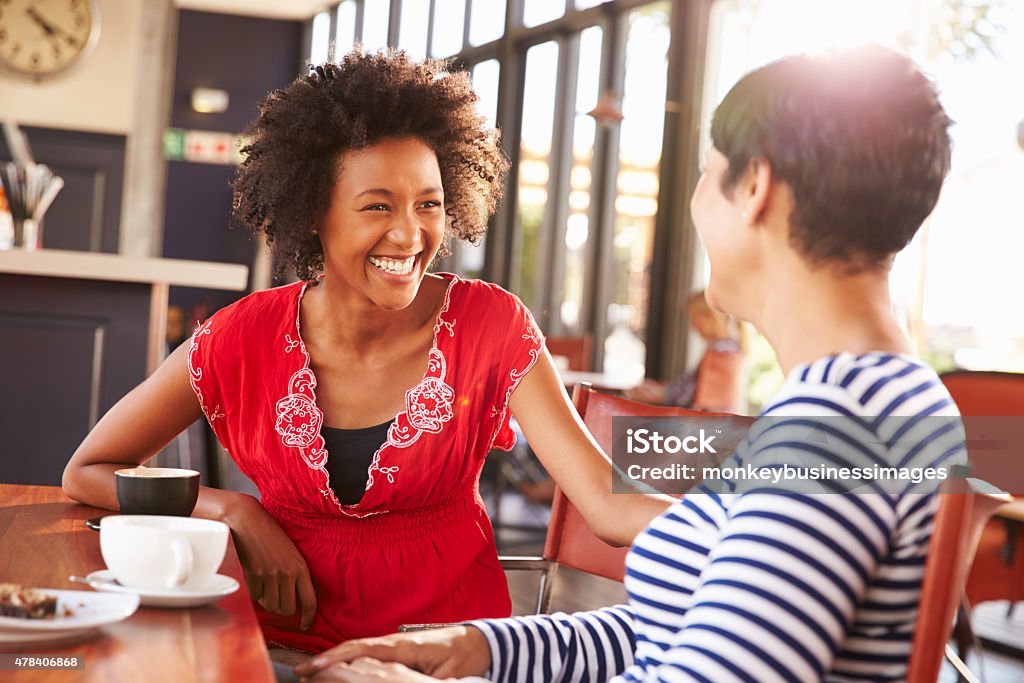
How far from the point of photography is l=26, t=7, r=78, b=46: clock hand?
6.12 metres

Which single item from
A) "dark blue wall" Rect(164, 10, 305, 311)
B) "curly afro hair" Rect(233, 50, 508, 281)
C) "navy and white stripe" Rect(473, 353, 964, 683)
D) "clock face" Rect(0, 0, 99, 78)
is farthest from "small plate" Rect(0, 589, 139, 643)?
"dark blue wall" Rect(164, 10, 305, 311)

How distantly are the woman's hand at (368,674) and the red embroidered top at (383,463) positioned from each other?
53cm

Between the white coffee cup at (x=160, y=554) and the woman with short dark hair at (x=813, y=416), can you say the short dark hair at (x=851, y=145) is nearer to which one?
the woman with short dark hair at (x=813, y=416)

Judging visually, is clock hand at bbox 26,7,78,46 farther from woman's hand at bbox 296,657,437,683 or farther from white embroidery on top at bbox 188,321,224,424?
woman's hand at bbox 296,657,437,683

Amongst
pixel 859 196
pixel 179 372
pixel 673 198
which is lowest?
pixel 179 372

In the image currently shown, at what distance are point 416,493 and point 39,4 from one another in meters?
5.65

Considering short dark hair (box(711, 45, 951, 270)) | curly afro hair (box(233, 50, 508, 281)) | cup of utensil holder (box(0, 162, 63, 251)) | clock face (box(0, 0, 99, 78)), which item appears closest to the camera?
short dark hair (box(711, 45, 951, 270))

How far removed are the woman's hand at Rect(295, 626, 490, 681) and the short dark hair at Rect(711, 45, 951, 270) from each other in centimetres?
52

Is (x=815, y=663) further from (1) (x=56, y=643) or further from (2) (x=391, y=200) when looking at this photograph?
(2) (x=391, y=200)

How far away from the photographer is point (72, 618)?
32.7 inches

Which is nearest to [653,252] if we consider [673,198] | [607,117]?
[673,198]

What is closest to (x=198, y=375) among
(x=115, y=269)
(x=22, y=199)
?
(x=115, y=269)

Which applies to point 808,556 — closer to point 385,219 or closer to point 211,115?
point 385,219

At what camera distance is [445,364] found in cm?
165
